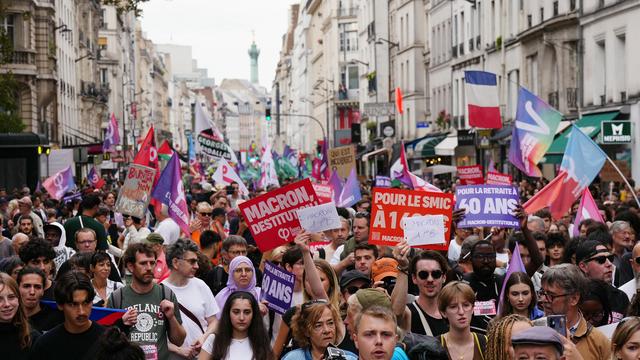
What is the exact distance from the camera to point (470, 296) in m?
8.02

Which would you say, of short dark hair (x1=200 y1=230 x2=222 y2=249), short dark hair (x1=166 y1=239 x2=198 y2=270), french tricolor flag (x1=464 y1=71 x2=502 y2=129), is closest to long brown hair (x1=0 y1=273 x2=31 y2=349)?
short dark hair (x1=166 y1=239 x2=198 y2=270)

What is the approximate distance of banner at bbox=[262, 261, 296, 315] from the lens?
9.81 m

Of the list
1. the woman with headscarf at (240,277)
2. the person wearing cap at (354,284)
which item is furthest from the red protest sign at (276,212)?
the person wearing cap at (354,284)

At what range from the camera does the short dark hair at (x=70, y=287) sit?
7.80 metres

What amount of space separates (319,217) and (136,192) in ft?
22.0

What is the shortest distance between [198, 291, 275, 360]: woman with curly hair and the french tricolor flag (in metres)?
17.6

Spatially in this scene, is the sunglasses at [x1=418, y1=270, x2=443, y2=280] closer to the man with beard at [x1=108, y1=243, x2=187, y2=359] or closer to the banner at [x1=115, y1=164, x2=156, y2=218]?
the man with beard at [x1=108, y1=243, x2=187, y2=359]

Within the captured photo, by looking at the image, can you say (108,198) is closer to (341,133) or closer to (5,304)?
(5,304)

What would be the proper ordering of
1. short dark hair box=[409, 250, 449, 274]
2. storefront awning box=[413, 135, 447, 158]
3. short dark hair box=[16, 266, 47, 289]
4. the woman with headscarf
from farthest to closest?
storefront awning box=[413, 135, 447, 158]
the woman with headscarf
short dark hair box=[409, 250, 449, 274]
short dark hair box=[16, 266, 47, 289]

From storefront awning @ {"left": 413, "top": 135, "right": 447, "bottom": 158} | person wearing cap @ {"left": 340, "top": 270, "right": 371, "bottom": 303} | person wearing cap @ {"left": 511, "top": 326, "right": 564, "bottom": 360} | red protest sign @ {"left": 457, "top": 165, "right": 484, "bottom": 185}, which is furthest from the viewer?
storefront awning @ {"left": 413, "top": 135, "right": 447, "bottom": 158}

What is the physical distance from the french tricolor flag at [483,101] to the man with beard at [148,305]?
17.0 meters

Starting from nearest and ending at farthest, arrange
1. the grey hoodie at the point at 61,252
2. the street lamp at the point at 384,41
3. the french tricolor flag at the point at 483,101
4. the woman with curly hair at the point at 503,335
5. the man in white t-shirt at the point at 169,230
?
the woman with curly hair at the point at 503,335 < the grey hoodie at the point at 61,252 < the man in white t-shirt at the point at 169,230 < the french tricolor flag at the point at 483,101 < the street lamp at the point at 384,41

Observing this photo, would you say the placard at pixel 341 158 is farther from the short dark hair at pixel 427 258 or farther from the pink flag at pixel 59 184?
the short dark hair at pixel 427 258

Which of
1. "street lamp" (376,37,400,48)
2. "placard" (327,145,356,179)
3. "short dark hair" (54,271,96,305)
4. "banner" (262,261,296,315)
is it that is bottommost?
"banner" (262,261,296,315)
